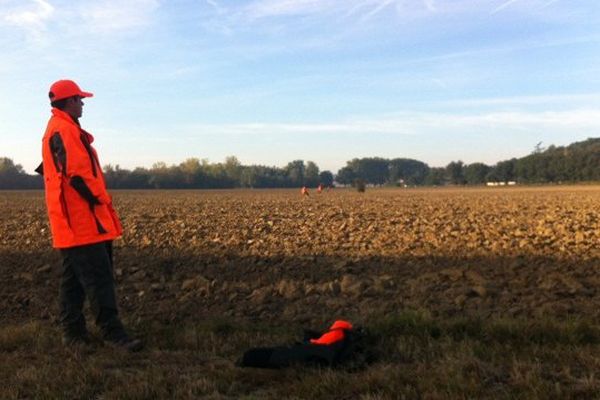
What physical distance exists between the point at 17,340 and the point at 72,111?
2.12m

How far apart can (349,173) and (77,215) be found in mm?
159768

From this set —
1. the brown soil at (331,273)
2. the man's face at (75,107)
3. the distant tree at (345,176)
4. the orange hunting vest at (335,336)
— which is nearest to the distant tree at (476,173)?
the distant tree at (345,176)

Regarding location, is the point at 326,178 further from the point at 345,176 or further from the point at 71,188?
the point at 71,188

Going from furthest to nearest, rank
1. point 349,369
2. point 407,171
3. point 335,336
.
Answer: point 407,171
point 335,336
point 349,369

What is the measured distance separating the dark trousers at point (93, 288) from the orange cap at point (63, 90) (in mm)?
1317

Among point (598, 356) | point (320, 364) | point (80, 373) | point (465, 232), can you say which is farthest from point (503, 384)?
point (465, 232)

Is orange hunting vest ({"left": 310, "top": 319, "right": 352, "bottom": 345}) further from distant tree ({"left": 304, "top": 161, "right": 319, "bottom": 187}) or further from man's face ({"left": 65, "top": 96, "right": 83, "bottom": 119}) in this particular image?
distant tree ({"left": 304, "top": 161, "right": 319, "bottom": 187})

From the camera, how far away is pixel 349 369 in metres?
4.02

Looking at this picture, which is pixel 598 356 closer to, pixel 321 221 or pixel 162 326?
pixel 162 326

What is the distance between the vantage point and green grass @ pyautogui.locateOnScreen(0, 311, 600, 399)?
3.56m

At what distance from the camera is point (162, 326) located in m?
5.54

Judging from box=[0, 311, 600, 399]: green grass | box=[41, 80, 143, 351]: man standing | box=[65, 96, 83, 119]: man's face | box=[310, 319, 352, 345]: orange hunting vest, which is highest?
box=[65, 96, 83, 119]: man's face

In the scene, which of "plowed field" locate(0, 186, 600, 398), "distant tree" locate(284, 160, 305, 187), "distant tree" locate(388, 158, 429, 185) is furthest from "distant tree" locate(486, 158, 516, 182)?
"plowed field" locate(0, 186, 600, 398)

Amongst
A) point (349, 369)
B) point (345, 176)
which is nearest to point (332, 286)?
point (349, 369)
